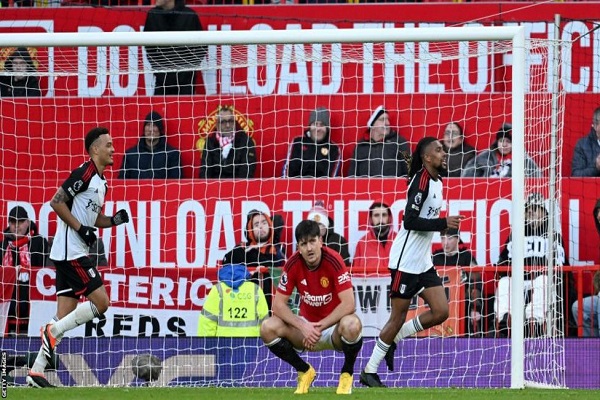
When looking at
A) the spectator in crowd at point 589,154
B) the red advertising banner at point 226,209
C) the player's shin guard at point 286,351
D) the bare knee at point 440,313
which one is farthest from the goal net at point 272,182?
the player's shin guard at point 286,351

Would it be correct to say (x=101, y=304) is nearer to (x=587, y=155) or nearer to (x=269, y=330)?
(x=269, y=330)

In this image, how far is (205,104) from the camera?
13.6 m

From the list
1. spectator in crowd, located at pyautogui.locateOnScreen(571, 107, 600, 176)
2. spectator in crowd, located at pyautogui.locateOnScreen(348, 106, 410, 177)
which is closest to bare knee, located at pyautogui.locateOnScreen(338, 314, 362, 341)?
spectator in crowd, located at pyautogui.locateOnScreen(348, 106, 410, 177)

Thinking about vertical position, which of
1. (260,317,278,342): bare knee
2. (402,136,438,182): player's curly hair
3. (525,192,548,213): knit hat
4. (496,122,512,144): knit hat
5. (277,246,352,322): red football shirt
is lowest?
(260,317,278,342): bare knee

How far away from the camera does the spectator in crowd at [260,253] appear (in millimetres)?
12445

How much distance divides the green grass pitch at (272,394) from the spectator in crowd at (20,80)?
417cm

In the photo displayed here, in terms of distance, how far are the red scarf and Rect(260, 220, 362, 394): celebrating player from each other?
3766mm

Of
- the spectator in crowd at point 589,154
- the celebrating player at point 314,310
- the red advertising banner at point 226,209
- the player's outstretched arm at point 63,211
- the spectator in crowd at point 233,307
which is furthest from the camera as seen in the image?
the spectator in crowd at point 589,154

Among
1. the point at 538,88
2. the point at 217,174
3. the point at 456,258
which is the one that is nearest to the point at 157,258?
the point at 217,174

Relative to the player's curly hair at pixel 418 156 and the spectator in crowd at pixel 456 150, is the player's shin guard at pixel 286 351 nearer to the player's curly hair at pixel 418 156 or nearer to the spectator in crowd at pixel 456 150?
the player's curly hair at pixel 418 156

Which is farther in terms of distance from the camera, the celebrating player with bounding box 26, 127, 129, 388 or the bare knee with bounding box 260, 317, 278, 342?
the celebrating player with bounding box 26, 127, 129, 388

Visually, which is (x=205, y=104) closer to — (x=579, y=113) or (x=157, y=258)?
(x=157, y=258)

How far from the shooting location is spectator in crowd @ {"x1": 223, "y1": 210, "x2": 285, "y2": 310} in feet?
40.8

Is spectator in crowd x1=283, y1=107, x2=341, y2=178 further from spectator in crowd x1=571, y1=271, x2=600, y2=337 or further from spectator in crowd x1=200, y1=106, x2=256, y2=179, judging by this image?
spectator in crowd x1=571, y1=271, x2=600, y2=337
